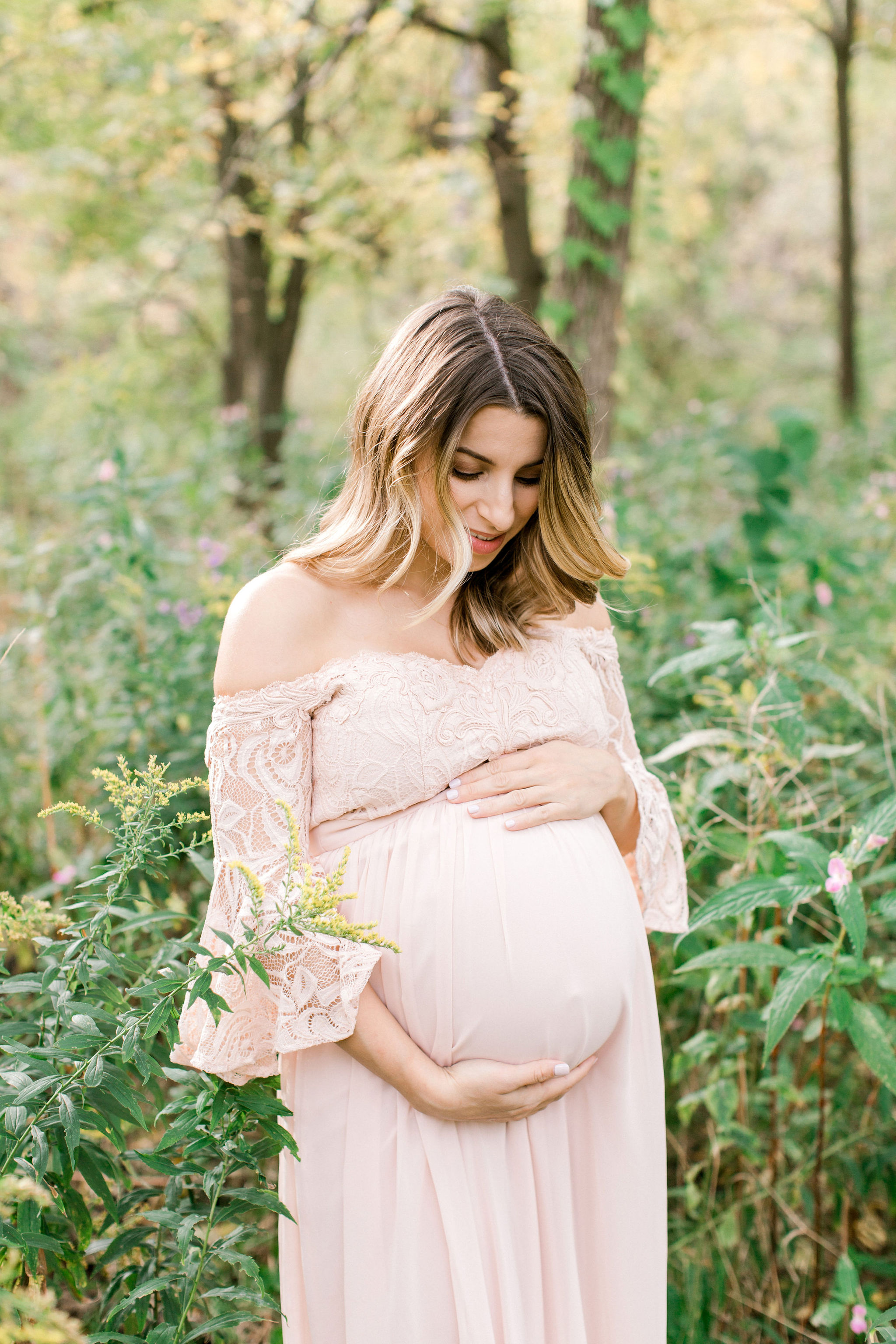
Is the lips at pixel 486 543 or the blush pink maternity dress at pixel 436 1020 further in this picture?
the lips at pixel 486 543

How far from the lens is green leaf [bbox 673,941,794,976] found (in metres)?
1.71

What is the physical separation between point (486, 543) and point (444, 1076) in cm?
82

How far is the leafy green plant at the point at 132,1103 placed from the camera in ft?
3.91

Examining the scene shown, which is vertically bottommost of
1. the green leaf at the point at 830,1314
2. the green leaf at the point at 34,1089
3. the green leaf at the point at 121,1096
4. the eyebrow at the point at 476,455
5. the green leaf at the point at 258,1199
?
the green leaf at the point at 830,1314

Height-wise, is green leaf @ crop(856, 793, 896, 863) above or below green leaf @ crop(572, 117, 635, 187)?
below

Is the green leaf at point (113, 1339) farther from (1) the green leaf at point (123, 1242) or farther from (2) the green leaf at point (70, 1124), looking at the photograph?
(2) the green leaf at point (70, 1124)

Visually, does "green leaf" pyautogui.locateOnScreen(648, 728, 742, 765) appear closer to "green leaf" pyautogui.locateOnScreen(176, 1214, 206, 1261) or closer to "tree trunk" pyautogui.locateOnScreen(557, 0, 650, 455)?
"green leaf" pyautogui.locateOnScreen(176, 1214, 206, 1261)

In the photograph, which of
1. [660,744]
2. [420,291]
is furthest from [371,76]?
[660,744]

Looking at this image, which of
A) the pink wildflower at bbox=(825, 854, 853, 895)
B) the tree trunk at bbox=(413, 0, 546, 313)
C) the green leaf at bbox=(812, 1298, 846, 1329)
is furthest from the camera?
the tree trunk at bbox=(413, 0, 546, 313)

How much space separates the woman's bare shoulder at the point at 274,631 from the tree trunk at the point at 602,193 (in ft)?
7.94

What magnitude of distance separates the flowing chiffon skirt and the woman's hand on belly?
0.08ft

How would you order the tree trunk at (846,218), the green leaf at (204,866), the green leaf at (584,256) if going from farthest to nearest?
the tree trunk at (846,218) → the green leaf at (584,256) → the green leaf at (204,866)

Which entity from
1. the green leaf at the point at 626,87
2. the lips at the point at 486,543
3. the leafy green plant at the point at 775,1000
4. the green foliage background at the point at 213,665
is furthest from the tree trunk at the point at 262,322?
the lips at the point at 486,543

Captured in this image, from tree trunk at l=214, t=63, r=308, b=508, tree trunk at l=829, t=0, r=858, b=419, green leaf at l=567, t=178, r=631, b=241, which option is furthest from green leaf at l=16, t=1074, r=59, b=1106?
tree trunk at l=829, t=0, r=858, b=419
